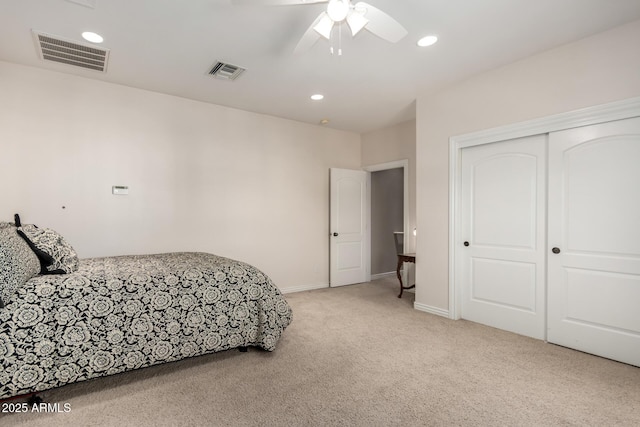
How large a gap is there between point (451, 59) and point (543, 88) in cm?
85

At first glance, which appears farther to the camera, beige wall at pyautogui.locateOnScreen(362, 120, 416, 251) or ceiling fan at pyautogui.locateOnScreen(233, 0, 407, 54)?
beige wall at pyautogui.locateOnScreen(362, 120, 416, 251)

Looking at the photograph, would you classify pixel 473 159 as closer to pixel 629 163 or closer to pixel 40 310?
pixel 629 163

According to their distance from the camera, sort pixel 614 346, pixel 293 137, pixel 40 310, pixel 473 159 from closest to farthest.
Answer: pixel 40 310 → pixel 614 346 → pixel 473 159 → pixel 293 137

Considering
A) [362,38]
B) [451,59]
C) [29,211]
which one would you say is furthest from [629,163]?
[29,211]

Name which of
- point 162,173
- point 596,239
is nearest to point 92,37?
point 162,173

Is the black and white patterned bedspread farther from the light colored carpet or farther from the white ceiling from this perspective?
the white ceiling

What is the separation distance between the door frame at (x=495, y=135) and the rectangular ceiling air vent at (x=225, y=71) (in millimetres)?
2424

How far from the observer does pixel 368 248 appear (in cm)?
570

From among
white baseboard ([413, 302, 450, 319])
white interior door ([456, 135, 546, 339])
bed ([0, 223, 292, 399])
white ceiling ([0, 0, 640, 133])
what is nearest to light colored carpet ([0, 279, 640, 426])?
bed ([0, 223, 292, 399])

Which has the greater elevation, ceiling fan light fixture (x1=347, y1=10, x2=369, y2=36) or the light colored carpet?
ceiling fan light fixture (x1=347, y1=10, x2=369, y2=36)

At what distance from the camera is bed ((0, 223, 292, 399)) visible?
185cm

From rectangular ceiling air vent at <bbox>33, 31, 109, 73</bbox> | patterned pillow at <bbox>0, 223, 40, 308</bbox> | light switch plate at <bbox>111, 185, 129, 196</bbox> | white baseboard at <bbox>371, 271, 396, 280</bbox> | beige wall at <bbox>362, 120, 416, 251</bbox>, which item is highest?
rectangular ceiling air vent at <bbox>33, 31, 109, 73</bbox>

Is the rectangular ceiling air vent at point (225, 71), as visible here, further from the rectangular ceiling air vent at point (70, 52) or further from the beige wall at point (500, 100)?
the beige wall at point (500, 100)

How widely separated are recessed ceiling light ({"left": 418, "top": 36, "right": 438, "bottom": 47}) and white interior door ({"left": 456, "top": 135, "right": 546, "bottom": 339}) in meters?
1.27
